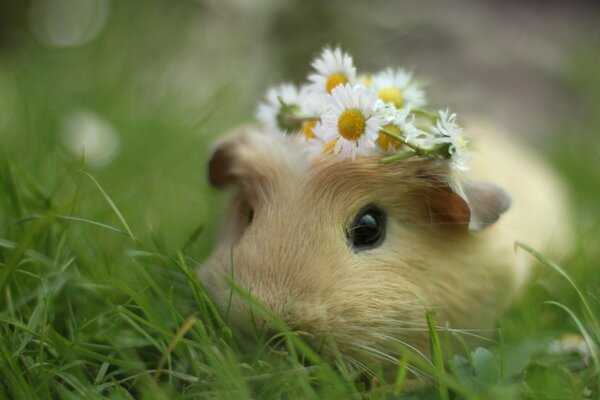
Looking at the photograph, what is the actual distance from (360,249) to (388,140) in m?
0.35

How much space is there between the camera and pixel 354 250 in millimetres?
1891

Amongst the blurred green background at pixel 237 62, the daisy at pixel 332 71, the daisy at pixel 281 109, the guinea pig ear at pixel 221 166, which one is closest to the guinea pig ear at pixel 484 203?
the daisy at pixel 332 71

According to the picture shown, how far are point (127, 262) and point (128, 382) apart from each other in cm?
49

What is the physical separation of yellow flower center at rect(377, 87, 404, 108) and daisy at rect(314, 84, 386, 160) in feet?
0.83

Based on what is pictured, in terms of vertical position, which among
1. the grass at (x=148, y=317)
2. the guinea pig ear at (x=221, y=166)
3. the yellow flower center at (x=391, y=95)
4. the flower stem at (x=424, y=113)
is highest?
the yellow flower center at (x=391, y=95)

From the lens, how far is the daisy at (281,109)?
2217 millimetres

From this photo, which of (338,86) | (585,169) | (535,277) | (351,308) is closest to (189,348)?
(351,308)

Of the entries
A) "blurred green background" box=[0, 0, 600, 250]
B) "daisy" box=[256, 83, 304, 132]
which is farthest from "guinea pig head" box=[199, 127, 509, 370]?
"blurred green background" box=[0, 0, 600, 250]

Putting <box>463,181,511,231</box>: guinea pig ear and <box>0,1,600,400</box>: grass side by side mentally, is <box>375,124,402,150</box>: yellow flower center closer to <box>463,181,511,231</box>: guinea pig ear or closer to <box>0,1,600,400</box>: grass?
<box>463,181,511,231</box>: guinea pig ear

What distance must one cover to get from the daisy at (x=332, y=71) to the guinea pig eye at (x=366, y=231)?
42 cm

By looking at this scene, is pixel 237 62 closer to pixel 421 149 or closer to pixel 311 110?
pixel 311 110

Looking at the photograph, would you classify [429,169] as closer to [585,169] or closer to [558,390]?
→ [558,390]

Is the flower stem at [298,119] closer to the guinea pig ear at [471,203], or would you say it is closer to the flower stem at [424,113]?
the flower stem at [424,113]

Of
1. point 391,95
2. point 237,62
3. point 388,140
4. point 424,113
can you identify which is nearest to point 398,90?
point 391,95
